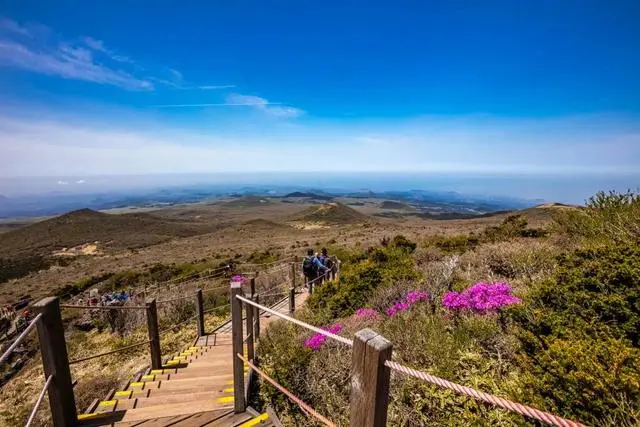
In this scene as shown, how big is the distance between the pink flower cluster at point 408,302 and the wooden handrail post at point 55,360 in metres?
4.60

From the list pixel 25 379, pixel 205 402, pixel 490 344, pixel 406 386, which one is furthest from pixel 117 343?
pixel 490 344

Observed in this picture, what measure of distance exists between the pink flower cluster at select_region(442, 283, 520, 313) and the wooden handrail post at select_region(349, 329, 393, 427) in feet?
12.4

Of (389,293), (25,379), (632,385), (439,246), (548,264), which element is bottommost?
(25,379)

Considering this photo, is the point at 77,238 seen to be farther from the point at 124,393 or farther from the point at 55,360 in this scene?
the point at 55,360

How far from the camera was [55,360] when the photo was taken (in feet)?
10.9

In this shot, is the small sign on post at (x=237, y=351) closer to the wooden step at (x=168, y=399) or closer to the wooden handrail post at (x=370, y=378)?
the wooden step at (x=168, y=399)

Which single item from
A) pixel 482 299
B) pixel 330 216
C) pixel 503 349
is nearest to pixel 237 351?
pixel 503 349

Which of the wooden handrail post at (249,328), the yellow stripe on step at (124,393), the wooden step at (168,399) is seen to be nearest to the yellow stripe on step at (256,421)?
the wooden step at (168,399)

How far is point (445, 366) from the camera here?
3816 mm

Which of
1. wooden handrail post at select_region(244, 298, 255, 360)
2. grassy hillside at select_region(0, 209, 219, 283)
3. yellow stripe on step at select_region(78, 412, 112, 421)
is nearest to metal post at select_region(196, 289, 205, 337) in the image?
wooden handrail post at select_region(244, 298, 255, 360)

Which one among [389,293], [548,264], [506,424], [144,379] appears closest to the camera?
[506,424]

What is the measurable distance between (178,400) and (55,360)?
166cm

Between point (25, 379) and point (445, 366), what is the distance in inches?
404

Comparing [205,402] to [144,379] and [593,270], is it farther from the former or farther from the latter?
[593,270]
